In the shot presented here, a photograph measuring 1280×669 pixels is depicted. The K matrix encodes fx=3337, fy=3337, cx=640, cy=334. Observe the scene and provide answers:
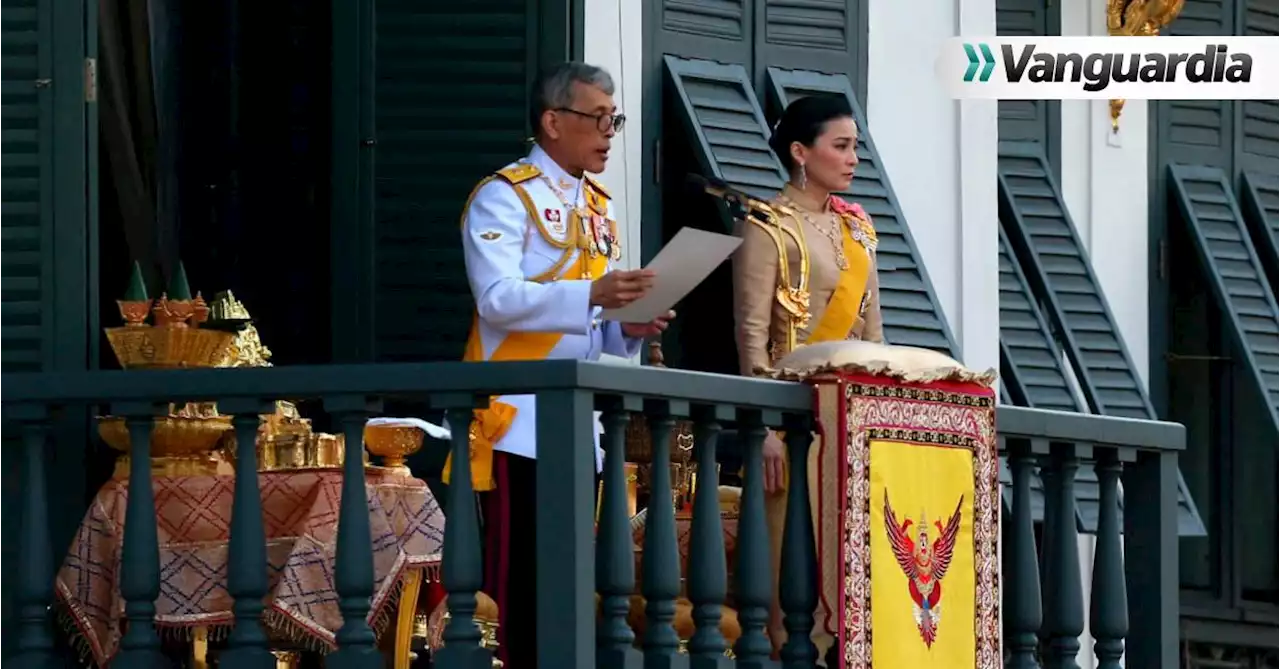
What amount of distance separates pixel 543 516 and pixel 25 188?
1.93 m

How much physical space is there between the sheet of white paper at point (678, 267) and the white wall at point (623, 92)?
2.26 meters

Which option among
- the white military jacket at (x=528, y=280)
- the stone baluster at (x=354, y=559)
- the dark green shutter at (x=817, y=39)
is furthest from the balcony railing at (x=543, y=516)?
the dark green shutter at (x=817, y=39)

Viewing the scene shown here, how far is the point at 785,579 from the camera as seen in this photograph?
7.46 meters

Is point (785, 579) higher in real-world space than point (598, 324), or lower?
lower

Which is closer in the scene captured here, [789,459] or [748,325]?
[789,459]

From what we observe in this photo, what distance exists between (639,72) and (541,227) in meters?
2.25

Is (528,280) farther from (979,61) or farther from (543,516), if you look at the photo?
(979,61)

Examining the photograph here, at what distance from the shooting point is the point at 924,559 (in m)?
7.71

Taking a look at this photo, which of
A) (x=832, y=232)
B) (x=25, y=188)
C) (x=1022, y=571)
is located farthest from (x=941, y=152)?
(x=25, y=188)

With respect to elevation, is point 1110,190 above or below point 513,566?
above

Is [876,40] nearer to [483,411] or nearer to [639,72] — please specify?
[639,72]

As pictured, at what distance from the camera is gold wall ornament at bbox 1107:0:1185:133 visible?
12.7m

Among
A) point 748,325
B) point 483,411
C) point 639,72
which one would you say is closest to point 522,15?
point 639,72

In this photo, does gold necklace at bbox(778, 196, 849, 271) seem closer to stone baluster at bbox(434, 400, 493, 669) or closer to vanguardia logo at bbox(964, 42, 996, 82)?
stone baluster at bbox(434, 400, 493, 669)
